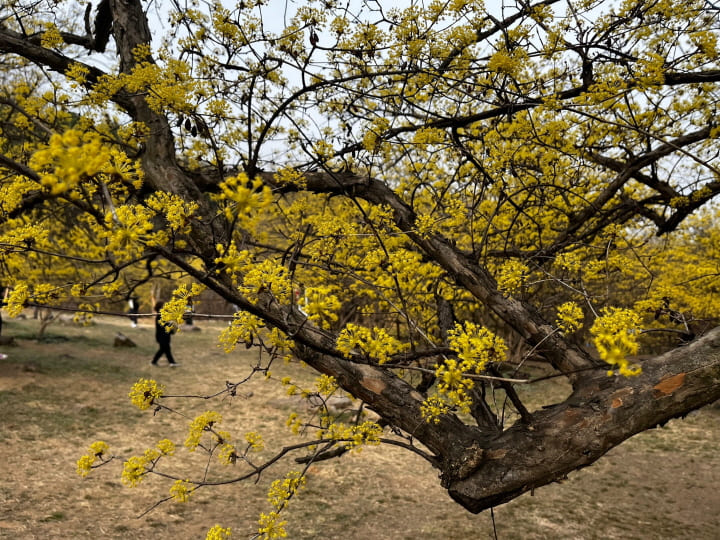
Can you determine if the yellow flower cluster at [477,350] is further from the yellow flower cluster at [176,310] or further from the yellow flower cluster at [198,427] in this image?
the yellow flower cluster at [198,427]

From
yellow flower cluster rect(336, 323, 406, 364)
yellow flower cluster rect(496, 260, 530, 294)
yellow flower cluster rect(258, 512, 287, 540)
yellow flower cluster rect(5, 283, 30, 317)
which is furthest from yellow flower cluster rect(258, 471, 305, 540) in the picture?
yellow flower cluster rect(496, 260, 530, 294)

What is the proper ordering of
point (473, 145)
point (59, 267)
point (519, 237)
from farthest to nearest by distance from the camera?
point (59, 267), point (519, 237), point (473, 145)

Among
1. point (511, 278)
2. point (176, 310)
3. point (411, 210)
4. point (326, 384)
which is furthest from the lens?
point (411, 210)

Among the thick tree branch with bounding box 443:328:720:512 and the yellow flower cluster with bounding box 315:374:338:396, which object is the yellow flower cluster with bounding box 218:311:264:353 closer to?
the yellow flower cluster with bounding box 315:374:338:396

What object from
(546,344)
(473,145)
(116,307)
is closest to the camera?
(546,344)

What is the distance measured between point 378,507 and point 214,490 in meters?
1.86

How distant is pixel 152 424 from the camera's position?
7.15 m

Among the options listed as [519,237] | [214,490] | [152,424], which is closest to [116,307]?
[152,424]

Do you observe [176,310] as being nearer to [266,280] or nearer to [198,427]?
[266,280]

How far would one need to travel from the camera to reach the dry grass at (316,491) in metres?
4.42

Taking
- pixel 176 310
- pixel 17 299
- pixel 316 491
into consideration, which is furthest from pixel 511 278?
pixel 316 491

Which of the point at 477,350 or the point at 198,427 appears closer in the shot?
the point at 477,350

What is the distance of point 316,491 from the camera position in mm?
5340

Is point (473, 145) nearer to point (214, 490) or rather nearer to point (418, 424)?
point (418, 424)
